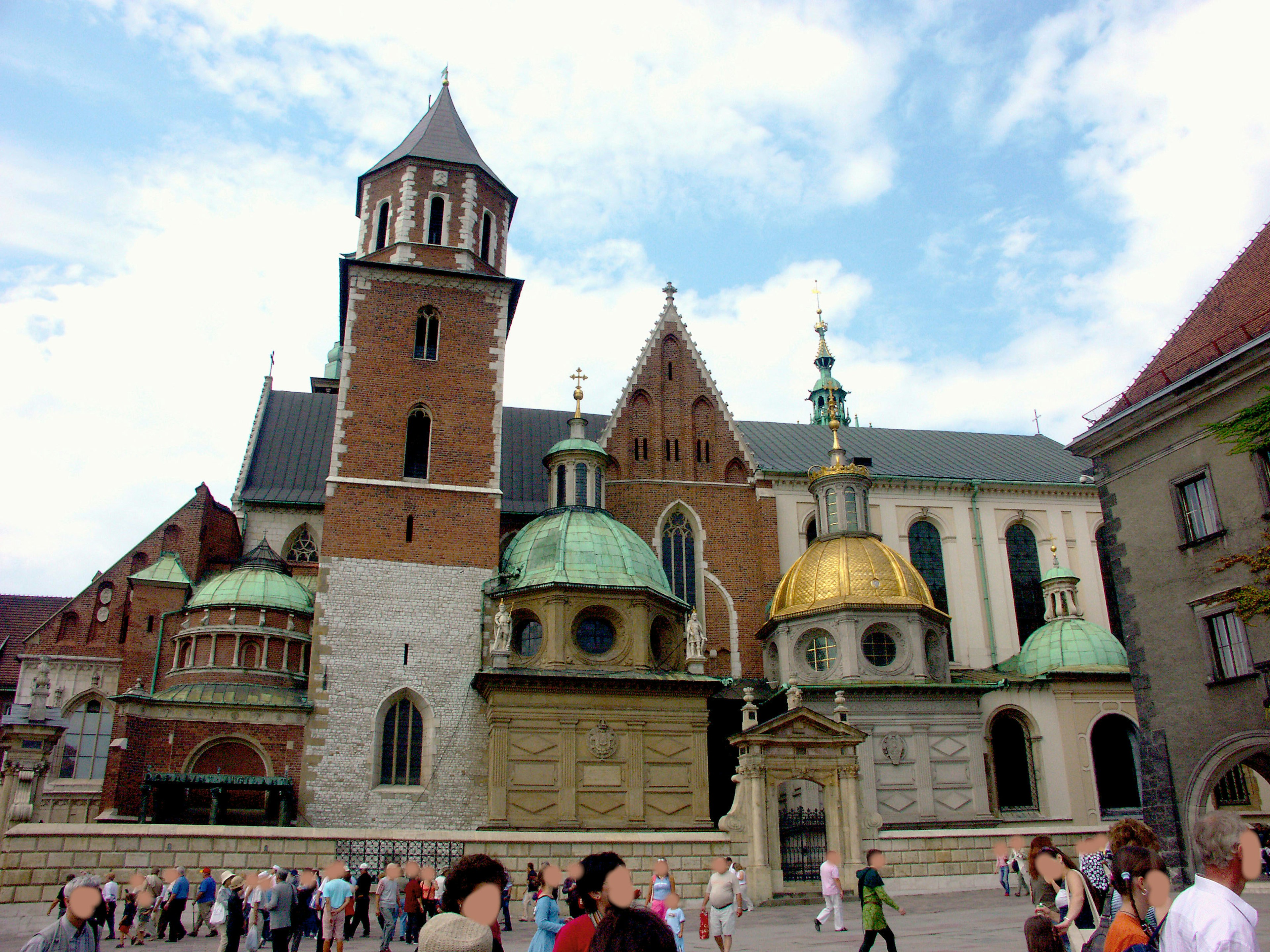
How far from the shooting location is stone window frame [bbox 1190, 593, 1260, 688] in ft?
62.1

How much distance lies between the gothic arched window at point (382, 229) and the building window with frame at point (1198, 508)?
23055mm

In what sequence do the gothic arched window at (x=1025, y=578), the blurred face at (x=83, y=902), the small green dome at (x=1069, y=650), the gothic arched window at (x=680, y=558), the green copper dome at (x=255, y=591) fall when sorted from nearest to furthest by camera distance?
the blurred face at (x=83, y=902) → the green copper dome at (x=255, y=591) → the small green dome at (x=1069, y=650) → the gothic arched window at (x=680, y=558) → the gothic arched window at (x=1025, y=578)

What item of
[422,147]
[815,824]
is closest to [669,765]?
[815,824]

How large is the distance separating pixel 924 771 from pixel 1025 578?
37.9 ft

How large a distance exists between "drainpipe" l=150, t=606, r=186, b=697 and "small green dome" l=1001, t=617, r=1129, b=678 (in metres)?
24.5

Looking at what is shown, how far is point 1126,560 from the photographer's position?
21797mm

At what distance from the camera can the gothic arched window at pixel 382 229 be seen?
105ft

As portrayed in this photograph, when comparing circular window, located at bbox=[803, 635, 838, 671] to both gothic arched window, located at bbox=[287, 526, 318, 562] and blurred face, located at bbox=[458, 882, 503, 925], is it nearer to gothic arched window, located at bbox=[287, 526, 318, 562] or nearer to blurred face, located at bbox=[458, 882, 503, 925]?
gothic arched window, located at bbox=[287, 526, 318, 562]

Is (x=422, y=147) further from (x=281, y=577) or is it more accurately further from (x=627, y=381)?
(x=281, y=577)

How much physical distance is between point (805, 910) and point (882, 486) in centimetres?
1910

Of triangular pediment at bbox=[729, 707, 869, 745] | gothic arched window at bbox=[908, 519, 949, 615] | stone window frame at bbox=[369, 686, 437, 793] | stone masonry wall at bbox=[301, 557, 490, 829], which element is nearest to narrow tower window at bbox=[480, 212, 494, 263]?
stone masonry wall at bbox=[301, 557, 490, 829]

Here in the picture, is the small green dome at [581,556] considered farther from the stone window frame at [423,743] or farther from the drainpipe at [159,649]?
the drainpipe at [159,649]

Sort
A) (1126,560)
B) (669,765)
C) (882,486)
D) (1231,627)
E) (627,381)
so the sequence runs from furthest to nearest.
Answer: (882,486) → (627,381) → (669,765) → (1126,560) → (1231,627)

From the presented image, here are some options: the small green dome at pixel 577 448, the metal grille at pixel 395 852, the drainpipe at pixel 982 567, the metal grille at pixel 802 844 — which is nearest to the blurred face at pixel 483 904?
the metal grille at pixel 395 852
